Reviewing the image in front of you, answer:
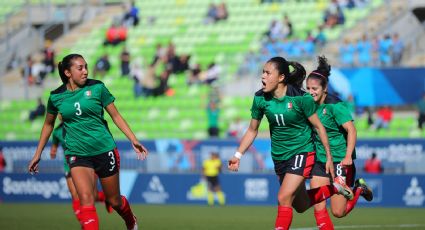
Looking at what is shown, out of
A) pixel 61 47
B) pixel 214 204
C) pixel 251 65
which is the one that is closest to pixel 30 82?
pixel 61 47

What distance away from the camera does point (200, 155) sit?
28.3m

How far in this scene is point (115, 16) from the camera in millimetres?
40719

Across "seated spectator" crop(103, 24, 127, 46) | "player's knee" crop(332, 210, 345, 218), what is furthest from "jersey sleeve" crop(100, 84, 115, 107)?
"seated spectator" crop(103, 24, 127, 46)

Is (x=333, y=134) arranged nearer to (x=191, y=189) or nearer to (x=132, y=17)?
(x=191, y=189)

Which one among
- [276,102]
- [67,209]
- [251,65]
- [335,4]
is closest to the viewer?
[276,102]

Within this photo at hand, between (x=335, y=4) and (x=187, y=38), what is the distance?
5828mm

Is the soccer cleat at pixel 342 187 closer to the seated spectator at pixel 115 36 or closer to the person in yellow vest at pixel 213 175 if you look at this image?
the person in yellow vest at pixel 213 175

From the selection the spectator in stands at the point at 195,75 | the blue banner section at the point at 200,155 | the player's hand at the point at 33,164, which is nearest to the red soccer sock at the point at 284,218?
the player's hand at the point at 33,164

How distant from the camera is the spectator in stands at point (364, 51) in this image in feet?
99.7

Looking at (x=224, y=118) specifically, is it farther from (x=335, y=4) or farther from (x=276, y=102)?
(x=276, y=102)

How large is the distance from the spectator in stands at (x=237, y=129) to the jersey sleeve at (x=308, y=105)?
59.7ft

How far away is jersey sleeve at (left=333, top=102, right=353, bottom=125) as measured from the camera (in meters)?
13.2

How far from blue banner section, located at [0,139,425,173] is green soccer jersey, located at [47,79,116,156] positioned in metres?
14.4

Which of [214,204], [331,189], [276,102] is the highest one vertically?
[276,102]
